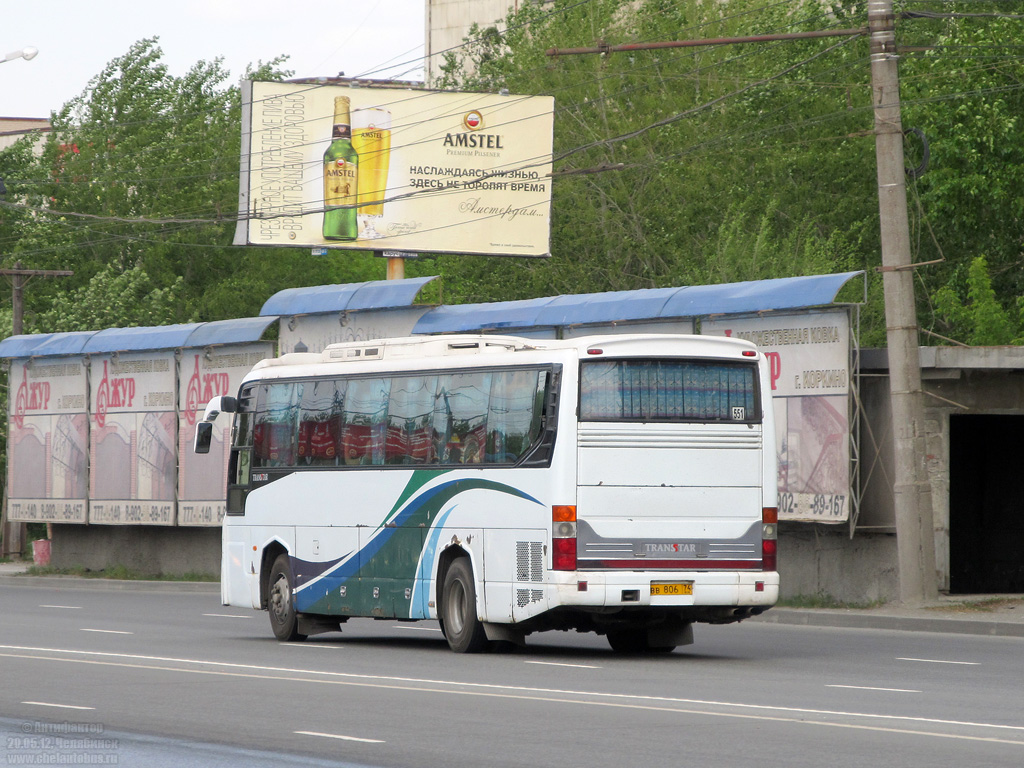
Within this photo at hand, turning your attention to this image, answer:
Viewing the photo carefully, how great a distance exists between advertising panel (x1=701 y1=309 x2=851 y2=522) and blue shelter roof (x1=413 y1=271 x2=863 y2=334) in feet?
1.14

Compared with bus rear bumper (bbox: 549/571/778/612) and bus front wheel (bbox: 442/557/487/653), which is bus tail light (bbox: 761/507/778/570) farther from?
bus front wheel (bbox: 442/557/487/653)

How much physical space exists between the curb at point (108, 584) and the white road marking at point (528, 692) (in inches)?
567

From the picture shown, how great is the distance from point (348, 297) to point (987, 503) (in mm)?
11686

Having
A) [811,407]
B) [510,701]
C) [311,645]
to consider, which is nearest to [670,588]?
[510,701]

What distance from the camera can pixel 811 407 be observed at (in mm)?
23766

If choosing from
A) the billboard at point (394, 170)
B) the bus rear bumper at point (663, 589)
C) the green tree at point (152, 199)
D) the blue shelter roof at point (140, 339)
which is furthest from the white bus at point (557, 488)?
the green tree at point (152, 199)

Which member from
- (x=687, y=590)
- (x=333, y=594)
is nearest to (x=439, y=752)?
(x=687, y=590)

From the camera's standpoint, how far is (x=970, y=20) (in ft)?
114

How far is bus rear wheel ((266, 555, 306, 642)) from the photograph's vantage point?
19.7 m

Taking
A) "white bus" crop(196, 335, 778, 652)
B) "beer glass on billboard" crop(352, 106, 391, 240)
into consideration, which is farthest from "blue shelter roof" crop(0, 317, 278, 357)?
"white bus" crop(196, 335, 778, 652)

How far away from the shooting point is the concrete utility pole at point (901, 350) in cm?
2203

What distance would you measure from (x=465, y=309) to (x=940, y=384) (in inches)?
346

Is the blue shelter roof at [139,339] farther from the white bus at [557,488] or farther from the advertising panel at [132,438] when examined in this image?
the white bus at [557,488]

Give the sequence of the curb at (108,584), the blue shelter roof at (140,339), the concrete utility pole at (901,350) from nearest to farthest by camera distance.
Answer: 1. the concrete utility pole at (901,350)
2. the curb at (108,584)
3. the blue shelter roof at (140,339)
